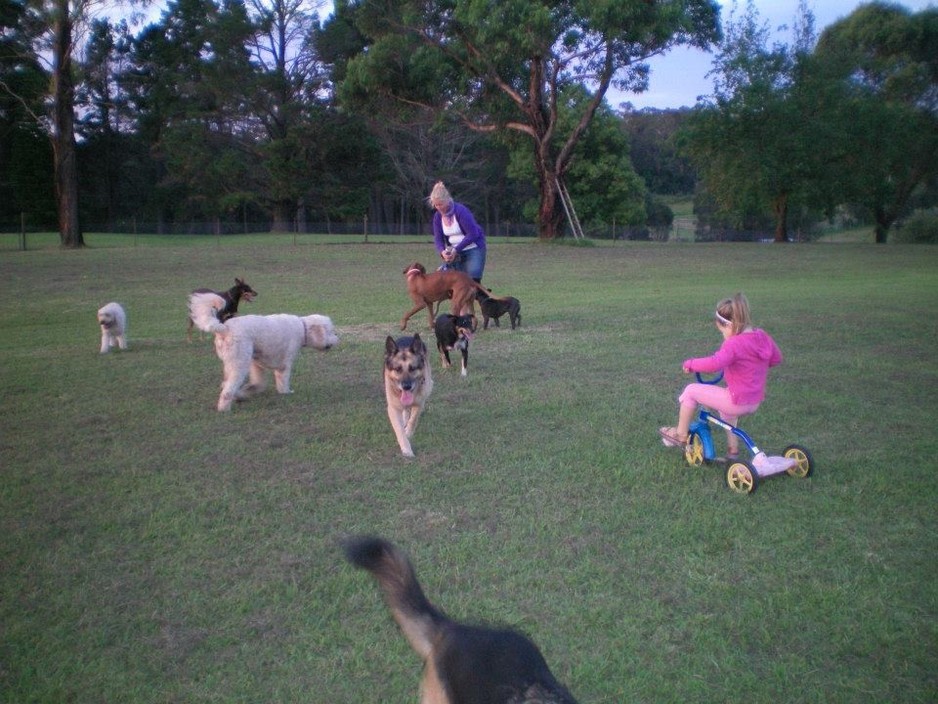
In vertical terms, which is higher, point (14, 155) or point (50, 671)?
point (14, 155)

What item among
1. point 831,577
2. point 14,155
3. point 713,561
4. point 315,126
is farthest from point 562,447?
point 14,155

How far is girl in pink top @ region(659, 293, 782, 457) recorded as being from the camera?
5.00 m

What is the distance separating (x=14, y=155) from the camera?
49.3 meters

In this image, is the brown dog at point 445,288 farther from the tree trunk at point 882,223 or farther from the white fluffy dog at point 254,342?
the tree trunk at point 882,223

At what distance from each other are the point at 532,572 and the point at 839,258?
30.6m

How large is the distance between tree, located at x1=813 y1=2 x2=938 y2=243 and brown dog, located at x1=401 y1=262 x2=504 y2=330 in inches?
1549

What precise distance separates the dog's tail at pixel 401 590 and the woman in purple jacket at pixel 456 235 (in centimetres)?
814

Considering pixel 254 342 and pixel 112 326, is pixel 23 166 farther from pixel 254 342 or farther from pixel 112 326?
pixel 254 342

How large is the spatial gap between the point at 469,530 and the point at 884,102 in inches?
2051

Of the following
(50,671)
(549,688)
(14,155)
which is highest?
(14,155)

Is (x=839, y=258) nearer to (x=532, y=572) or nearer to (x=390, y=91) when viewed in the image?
(x=390, y=91)

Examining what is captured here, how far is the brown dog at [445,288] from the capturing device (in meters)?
11.0

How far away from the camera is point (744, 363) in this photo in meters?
5.05

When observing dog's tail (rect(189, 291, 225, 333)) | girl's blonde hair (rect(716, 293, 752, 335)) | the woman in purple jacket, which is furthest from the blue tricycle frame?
the woman in purple jacket
